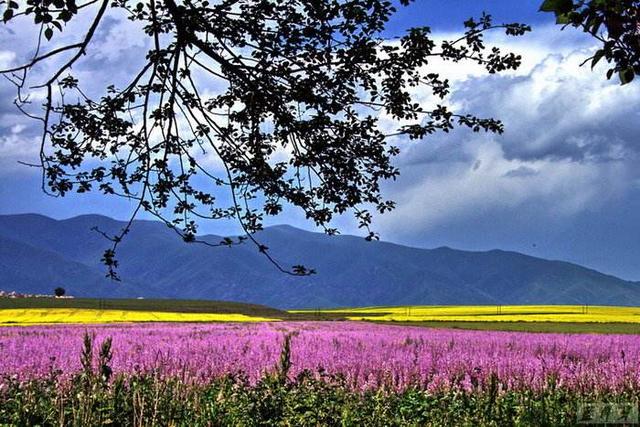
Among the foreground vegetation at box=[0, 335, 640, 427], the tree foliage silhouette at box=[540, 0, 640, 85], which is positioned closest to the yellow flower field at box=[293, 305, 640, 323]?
the foreground vegetation at box=[0, 335, 640, 427]

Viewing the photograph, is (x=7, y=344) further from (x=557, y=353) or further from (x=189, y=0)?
(x=557, y=353)

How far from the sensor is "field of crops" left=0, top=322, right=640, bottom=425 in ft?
22.6

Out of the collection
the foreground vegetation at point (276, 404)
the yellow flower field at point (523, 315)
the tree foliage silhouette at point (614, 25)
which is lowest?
the foreground vegetation at point (276, 404)

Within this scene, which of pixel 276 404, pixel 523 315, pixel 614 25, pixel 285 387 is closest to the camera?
pixel 614 25

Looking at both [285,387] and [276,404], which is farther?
[285,387]

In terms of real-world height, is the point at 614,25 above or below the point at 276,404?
above

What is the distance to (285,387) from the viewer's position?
8.60 meters

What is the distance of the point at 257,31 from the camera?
32.7 ft

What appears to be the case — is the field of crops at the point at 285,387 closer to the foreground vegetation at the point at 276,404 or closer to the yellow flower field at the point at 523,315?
the foreground vegetation at the point at 276,404

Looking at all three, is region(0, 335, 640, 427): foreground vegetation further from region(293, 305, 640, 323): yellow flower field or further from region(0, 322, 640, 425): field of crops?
region(293, 305, 640, 323): yellow flower field

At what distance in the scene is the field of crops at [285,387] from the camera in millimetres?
6902

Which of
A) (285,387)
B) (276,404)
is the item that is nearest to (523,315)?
(285,387)

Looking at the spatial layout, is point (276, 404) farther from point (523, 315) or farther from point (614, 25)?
point (523, 315)

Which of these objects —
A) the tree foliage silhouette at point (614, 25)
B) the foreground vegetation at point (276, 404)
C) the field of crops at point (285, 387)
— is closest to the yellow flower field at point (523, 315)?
the field of crops at point (285, 387)
